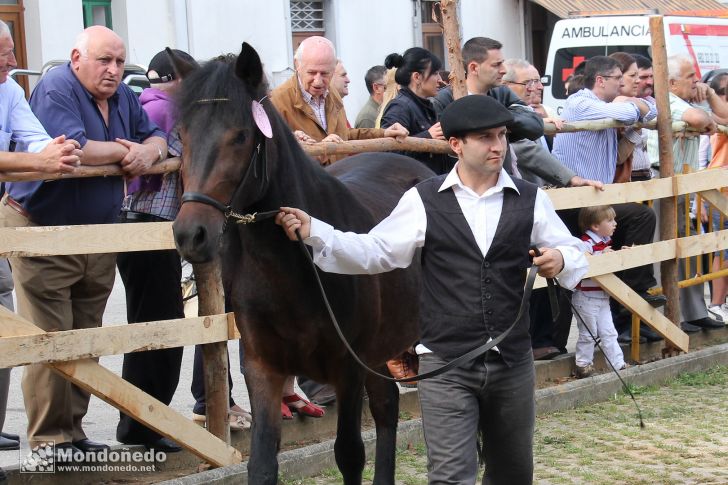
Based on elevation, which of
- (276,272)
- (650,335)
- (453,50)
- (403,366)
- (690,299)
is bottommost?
(650,335)

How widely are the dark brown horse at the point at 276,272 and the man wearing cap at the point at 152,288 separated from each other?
99 centimetres

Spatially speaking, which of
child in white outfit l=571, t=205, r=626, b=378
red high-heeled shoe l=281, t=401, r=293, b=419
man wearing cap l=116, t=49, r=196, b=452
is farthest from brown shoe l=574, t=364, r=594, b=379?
man wearing cap l=116, t=49, r=196, b=452

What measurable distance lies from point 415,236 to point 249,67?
39.4 inches

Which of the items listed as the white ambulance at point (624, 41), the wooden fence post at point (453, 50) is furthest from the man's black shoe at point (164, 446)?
the white ambulance at point (624, 41)

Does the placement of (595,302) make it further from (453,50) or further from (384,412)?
(384,412)

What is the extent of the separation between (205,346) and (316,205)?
1.35 meters

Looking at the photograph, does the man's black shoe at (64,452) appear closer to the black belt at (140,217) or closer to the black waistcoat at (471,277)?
the black belt at (140,217)

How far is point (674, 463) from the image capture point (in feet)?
21.9

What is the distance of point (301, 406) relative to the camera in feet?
23.5

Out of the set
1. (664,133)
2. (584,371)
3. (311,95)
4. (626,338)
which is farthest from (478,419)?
(664,133)

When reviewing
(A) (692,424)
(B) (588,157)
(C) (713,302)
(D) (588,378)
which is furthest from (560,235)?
(C) (713,302)

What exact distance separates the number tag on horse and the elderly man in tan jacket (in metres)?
1.92

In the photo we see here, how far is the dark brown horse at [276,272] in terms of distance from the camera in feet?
15.4

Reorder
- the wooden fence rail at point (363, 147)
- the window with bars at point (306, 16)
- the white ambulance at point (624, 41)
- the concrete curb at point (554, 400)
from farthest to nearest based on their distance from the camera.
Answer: the window with bars at point (306, 16)
the white ambulance at point (624, 41)
the concrete curb at point (554, 400)
the wooden fence rail at point (363, 147)
